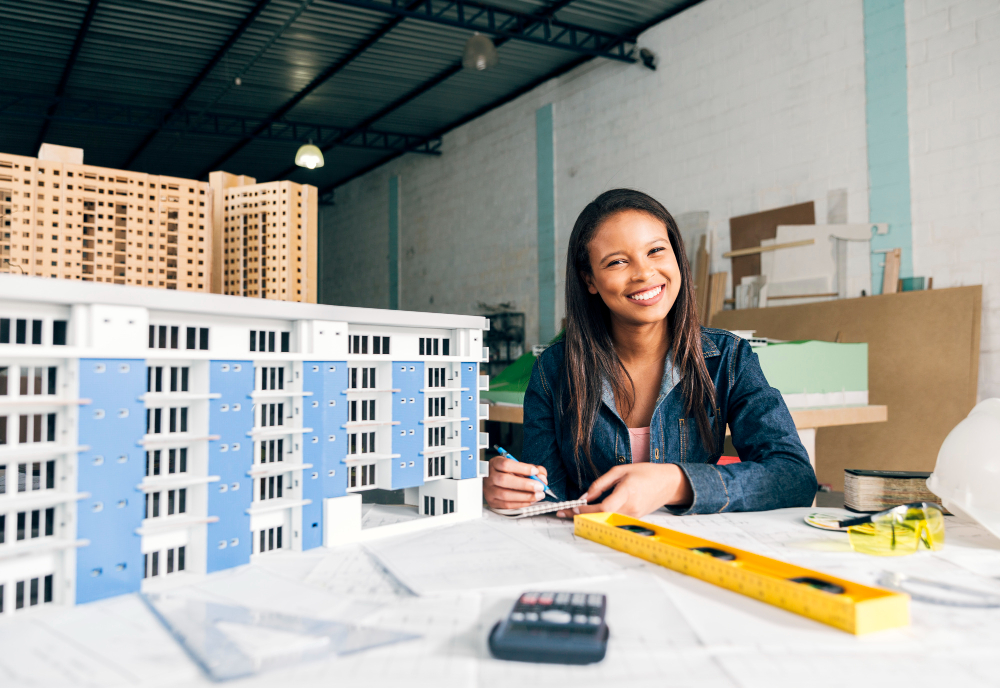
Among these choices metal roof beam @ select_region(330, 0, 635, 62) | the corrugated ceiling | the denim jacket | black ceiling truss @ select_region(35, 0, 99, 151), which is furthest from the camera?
the corrugated ceiling

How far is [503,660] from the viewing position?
0.61 metres

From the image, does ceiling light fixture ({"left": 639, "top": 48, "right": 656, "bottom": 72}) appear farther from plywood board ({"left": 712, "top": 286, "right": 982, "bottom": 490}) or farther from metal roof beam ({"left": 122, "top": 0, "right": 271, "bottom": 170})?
metal roof beam ({"left": 122, "top": 0, "right": 271, "bottom": 170})

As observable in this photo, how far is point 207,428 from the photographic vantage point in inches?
33.3

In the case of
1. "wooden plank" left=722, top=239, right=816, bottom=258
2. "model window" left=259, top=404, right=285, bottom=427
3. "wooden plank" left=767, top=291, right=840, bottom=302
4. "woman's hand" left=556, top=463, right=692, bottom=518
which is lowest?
"woman's hand" left=556, top=463, right=692, bottom=518

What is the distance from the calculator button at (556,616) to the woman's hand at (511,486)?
57 cm

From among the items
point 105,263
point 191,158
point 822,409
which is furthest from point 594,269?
point 191,158

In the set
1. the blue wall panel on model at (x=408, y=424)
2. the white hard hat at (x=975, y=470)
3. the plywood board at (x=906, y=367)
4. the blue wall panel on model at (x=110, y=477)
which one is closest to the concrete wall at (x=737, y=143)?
the plywood board at (x=906, y=367)

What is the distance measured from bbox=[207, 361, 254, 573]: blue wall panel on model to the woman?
0.72 metres

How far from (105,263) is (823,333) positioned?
3.82 metres

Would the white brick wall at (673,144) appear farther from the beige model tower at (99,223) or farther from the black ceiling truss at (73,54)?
the beige model tower at (99,223)

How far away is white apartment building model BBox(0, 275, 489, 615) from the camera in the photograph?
733mm

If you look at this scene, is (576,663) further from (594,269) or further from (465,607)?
(594,269)

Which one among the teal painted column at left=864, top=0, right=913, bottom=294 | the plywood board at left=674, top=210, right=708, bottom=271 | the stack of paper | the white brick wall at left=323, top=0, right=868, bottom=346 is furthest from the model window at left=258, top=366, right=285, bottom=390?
the plywood board at left=674, top=210, right=708, bottom=271

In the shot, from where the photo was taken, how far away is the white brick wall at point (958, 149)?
341 centimetres
